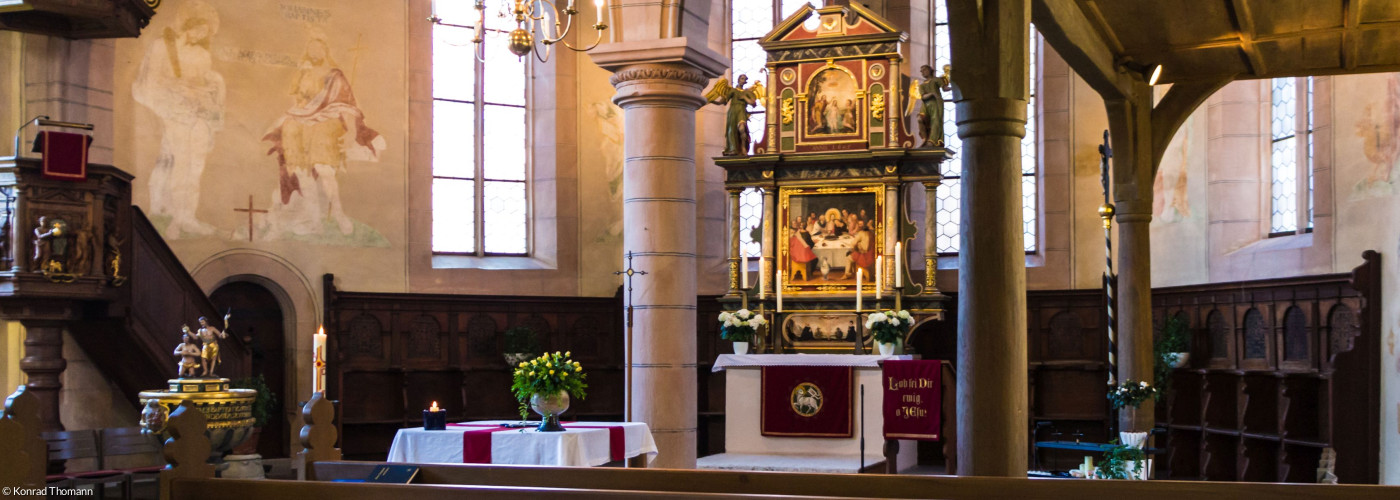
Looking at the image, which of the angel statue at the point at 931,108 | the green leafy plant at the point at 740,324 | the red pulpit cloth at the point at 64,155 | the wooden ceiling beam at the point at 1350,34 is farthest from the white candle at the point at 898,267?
the red pulpit cloth at the point at 64,155

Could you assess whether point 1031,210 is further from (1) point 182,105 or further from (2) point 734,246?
(1) point 182,105

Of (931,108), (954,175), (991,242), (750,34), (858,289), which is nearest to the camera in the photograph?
(991,242)

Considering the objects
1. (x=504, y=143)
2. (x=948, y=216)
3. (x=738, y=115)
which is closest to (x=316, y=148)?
(x=504, y=143)

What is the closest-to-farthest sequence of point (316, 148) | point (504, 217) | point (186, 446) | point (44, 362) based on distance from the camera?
point (186, 446)
point (44, 362)
point (316, 148)
point (504, 217)

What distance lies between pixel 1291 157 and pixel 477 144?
29.6 feet

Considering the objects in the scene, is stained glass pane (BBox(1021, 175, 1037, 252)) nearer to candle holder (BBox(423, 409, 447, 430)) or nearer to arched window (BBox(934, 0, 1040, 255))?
arched window (BBox(934, 0, 1040, 255))

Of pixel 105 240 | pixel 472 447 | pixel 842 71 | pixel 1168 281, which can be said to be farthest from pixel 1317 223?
pixel 105 240

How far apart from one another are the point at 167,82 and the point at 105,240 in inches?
103

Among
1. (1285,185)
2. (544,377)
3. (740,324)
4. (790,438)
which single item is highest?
(1285,185)

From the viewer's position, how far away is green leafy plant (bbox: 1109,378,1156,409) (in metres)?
9.90

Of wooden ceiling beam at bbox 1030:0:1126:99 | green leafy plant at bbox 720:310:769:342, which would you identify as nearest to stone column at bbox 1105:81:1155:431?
wooden ceiling beam at bbox 1030:0:1126:99

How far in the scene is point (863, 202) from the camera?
46.7 ft

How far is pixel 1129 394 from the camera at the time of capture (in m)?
9.92

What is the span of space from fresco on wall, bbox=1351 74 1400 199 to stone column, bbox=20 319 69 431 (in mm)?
11247
